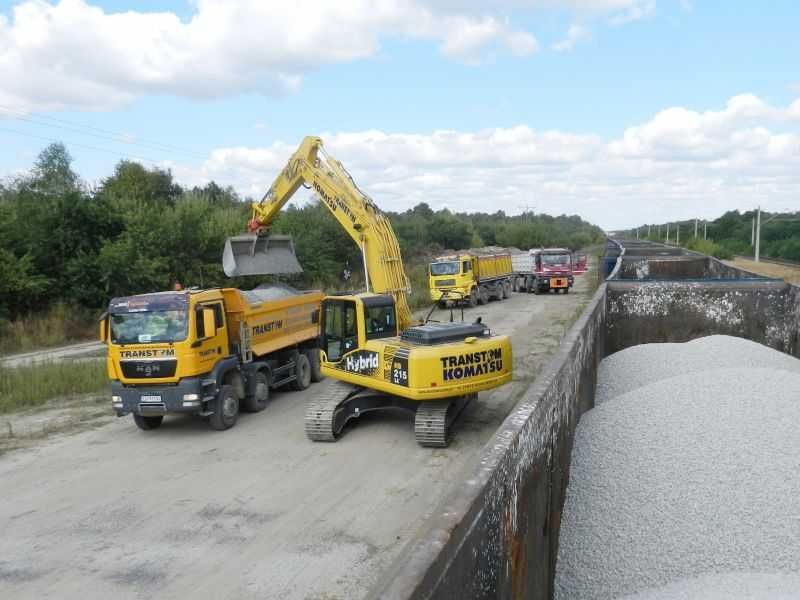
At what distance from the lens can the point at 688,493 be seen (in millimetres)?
5535

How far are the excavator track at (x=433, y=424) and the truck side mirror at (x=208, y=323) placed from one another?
3.49 meters

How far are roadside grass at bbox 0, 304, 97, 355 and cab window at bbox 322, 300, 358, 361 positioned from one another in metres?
13.6

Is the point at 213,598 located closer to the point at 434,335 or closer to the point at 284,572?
the point at 284,572

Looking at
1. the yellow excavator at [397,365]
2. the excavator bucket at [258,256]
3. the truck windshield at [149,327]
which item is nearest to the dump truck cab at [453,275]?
the excavator bucket at [258,256]

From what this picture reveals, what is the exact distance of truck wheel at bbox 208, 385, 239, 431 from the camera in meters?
10.6

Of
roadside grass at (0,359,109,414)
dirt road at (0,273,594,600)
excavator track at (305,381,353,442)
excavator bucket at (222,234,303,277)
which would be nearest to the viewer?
dirt road at (0,273,594,600)

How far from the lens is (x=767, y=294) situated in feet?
44.3

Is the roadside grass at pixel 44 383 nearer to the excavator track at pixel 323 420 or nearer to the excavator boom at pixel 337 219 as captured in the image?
the excavator boom at pixel 337 219

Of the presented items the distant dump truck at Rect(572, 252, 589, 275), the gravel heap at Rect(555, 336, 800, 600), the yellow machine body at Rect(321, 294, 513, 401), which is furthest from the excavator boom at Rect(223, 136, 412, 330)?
the distant dump truck at Rect(572, 252, 589, 275)

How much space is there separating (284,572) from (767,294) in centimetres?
1150

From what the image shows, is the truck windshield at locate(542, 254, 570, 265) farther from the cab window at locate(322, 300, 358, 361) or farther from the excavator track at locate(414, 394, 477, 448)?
the excavator track at locate(414, 394, 477, 448)

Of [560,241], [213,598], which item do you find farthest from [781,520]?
[560,241]

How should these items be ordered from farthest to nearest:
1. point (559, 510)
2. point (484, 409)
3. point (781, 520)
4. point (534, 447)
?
1. point (484, 409)
2. point (559, 510)
3. point (781, 520)
4. point (534, 447)

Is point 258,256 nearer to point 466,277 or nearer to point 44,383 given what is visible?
point 44,383
